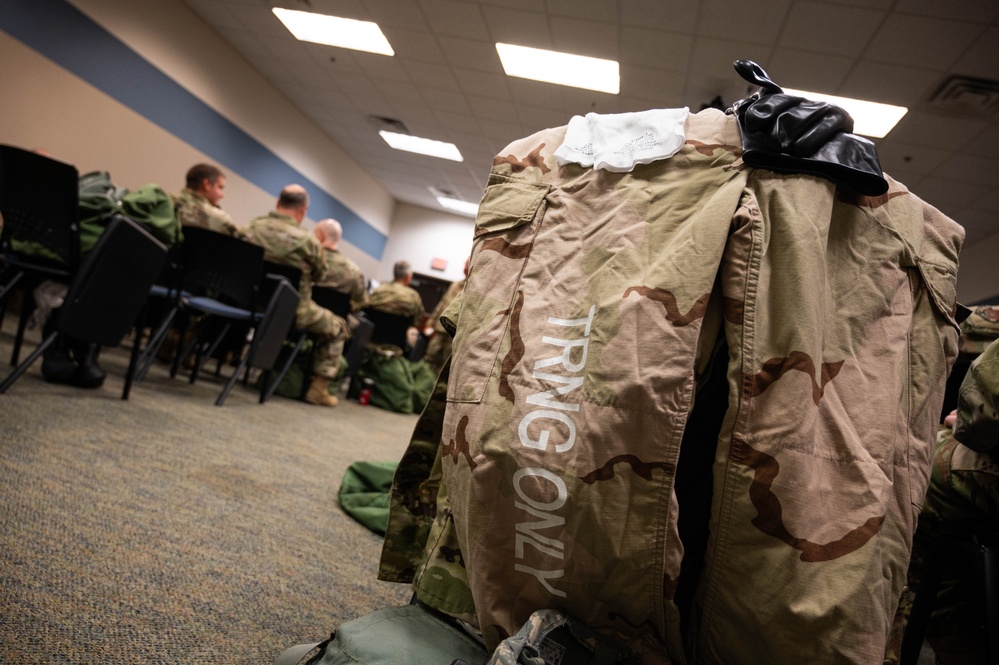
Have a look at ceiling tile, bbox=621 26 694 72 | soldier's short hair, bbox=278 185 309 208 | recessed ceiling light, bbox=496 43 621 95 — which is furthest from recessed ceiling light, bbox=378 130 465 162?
soldier's short hair, bbox=278 185 309 208

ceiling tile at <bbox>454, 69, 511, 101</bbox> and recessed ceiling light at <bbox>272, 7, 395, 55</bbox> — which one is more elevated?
ceiling tile at <bbox>454, 69, 511, 101</bbox>

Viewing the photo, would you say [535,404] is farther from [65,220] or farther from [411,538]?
[65,220]

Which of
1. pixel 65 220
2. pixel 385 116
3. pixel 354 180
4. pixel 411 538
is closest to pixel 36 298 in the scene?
pixel 65 220

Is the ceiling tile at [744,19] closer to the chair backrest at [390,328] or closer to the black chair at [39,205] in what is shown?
the chair backrest at [390,328]

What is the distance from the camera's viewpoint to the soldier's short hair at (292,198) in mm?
3629

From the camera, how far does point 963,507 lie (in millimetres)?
1071

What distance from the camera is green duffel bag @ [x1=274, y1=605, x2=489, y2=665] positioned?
0.62m

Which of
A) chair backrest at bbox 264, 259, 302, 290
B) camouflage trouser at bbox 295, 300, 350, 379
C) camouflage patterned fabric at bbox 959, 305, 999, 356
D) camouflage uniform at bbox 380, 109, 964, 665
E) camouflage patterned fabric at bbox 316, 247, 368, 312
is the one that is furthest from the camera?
camouflage patterned fabric at bbox 316, 247, 368, 312

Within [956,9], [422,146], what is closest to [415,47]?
[422,146]

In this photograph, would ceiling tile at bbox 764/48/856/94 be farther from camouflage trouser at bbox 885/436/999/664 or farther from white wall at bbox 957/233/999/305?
camouflage trouser at bbox 885/436/999/664

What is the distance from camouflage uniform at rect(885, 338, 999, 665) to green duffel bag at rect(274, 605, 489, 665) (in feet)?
1.57

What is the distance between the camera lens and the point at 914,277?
651 millimetres

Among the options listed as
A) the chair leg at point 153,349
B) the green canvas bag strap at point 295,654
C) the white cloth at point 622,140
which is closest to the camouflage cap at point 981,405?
the white cloth at point 622,140

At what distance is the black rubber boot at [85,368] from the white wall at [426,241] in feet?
27.8
